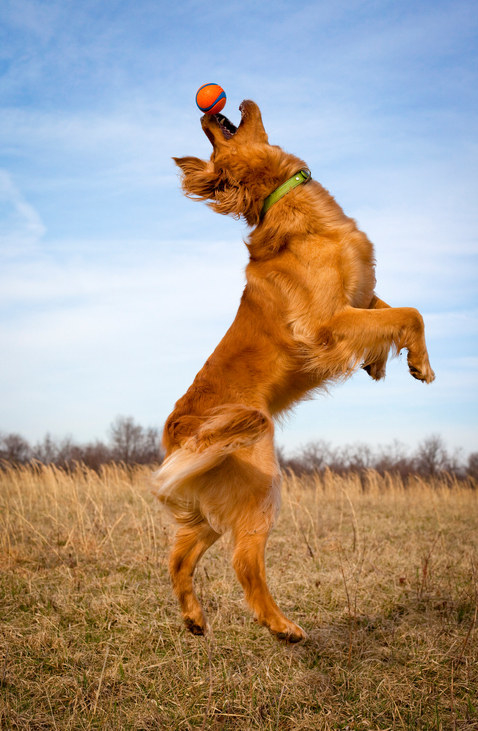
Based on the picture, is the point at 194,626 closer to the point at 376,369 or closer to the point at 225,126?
the point at 376,369

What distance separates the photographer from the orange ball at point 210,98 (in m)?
3.37

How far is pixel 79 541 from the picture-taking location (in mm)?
5633

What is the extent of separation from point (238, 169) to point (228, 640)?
9.32 feet

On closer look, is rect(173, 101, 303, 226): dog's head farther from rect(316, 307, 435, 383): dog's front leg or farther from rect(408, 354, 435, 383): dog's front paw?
rect(408, 354, 435, 383): dog's front paw

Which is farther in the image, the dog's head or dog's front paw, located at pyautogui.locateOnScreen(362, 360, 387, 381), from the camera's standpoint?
the dog's head

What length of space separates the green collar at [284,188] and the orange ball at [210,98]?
24.6 inches

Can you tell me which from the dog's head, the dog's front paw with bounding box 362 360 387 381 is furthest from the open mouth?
the dog's front paw with bounding box 362 360 387 381

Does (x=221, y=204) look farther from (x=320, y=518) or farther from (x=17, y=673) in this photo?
(x=320, y=518)

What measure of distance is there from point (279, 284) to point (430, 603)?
2702 mm

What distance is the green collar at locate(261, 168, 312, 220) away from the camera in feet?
10.9

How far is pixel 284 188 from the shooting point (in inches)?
131

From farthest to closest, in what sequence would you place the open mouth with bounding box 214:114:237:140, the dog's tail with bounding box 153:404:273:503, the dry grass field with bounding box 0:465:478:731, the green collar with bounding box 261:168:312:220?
the open mouth with bounding box 214:114:237:140
the green collar with bounding box 261:168:312:220
the dog's tail with bounding box 153:404:273:503
the dry grass field with bounding box 0:465:478:731

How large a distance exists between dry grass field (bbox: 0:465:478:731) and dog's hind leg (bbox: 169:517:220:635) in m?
0.16

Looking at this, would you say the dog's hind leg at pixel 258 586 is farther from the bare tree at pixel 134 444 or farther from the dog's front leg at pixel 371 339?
the bare tree at pixel 134 444
